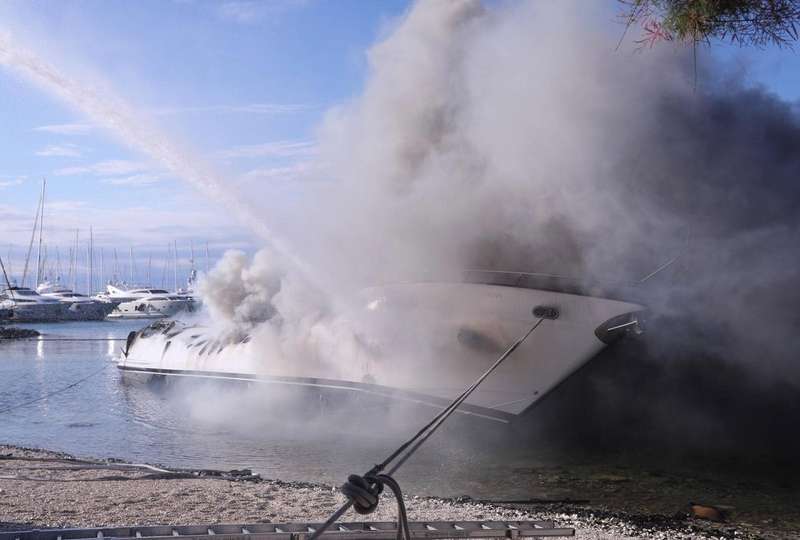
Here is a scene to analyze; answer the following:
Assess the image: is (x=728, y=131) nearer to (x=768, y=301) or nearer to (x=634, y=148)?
(x=634, y=148)

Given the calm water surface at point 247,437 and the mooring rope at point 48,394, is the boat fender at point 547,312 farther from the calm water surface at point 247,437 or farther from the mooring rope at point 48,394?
the mooring rope at point 48,394

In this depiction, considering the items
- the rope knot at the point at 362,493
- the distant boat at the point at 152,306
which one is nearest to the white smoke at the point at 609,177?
the rope knot at the point at 362,493

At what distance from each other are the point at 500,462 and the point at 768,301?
6307 mm

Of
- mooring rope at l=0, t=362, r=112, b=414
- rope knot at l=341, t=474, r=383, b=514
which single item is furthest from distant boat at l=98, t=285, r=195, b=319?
rope knot at l=341, t=474, r=383, b=514

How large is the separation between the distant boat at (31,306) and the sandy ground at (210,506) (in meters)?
77.4

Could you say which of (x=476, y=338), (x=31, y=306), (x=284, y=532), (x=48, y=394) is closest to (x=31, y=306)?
(x=31, y=306)

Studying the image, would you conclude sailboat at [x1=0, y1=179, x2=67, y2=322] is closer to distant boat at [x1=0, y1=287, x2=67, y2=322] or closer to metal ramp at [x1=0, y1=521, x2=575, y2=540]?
distant boat at [x1=0, y1=287, x2=67, y2=322]

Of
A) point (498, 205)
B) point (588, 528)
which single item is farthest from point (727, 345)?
point (588, 528)

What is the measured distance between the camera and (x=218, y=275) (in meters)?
25.1

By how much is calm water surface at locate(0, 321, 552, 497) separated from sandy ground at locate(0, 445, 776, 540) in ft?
5.94

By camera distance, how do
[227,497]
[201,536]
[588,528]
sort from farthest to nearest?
1. [227,497]
2. [588,528]
3. [201,536]

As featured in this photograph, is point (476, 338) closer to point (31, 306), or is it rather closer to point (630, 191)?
point (630, 191)

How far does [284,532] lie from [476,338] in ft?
29.6

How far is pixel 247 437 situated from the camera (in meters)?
17.1
